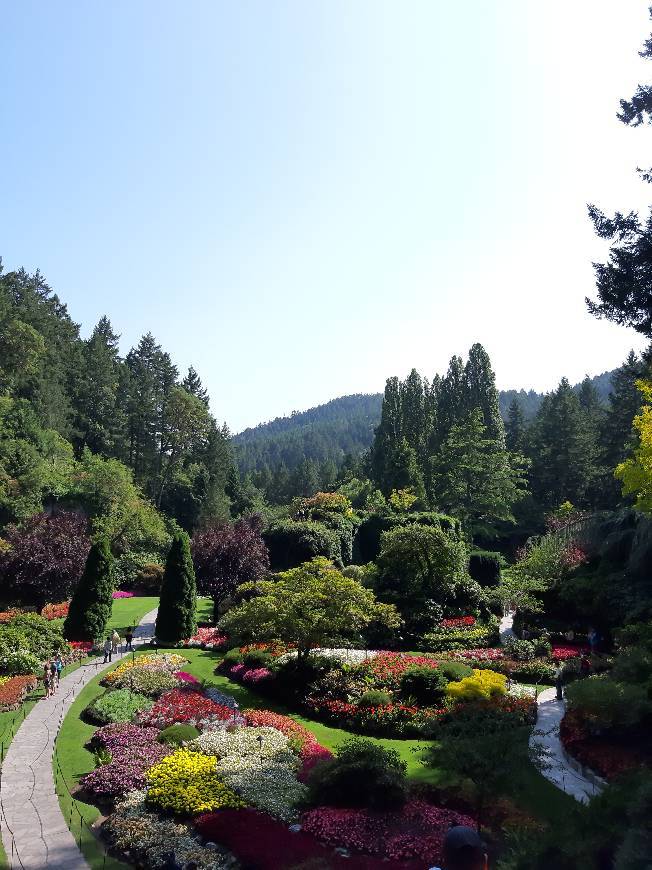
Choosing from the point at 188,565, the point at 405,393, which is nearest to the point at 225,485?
the point at 405,393

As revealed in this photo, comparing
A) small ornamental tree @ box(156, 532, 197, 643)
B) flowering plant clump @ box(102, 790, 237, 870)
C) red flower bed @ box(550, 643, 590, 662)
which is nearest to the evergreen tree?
red flower bed @ box(550, 643, 590, 662)

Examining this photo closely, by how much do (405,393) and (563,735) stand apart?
193 ft

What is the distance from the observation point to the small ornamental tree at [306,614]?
2116 centimetres

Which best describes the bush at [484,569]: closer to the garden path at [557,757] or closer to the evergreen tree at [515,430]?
the garden path at [557,757]

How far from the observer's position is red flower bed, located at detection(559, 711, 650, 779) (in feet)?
46.7

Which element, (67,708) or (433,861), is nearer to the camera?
(433,861)

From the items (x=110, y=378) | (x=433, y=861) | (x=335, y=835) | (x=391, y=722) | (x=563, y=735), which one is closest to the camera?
(x=433, y=861)

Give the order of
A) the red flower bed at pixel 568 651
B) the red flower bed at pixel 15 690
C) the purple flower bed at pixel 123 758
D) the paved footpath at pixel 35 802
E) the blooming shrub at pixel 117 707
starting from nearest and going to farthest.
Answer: the paved footpath at pixel 35 802
the purple flower bed at pixel 123 758
the blooming shrub at pixel 117 707
the red flower bed at pixel 15 690
the red flower bed at pixel 568 651

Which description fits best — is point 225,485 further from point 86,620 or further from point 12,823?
point 12,823

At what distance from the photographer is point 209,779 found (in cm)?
1350

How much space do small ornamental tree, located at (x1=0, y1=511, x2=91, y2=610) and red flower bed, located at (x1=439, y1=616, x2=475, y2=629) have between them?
59.3 feet

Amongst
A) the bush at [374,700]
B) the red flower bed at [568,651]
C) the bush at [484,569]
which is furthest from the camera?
the bush at [484,569]

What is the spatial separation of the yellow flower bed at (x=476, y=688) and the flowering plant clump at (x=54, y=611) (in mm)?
20862

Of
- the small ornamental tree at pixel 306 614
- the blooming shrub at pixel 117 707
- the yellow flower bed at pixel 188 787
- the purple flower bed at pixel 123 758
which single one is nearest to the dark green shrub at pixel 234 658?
the small ornamental tree at pixel 306 614
